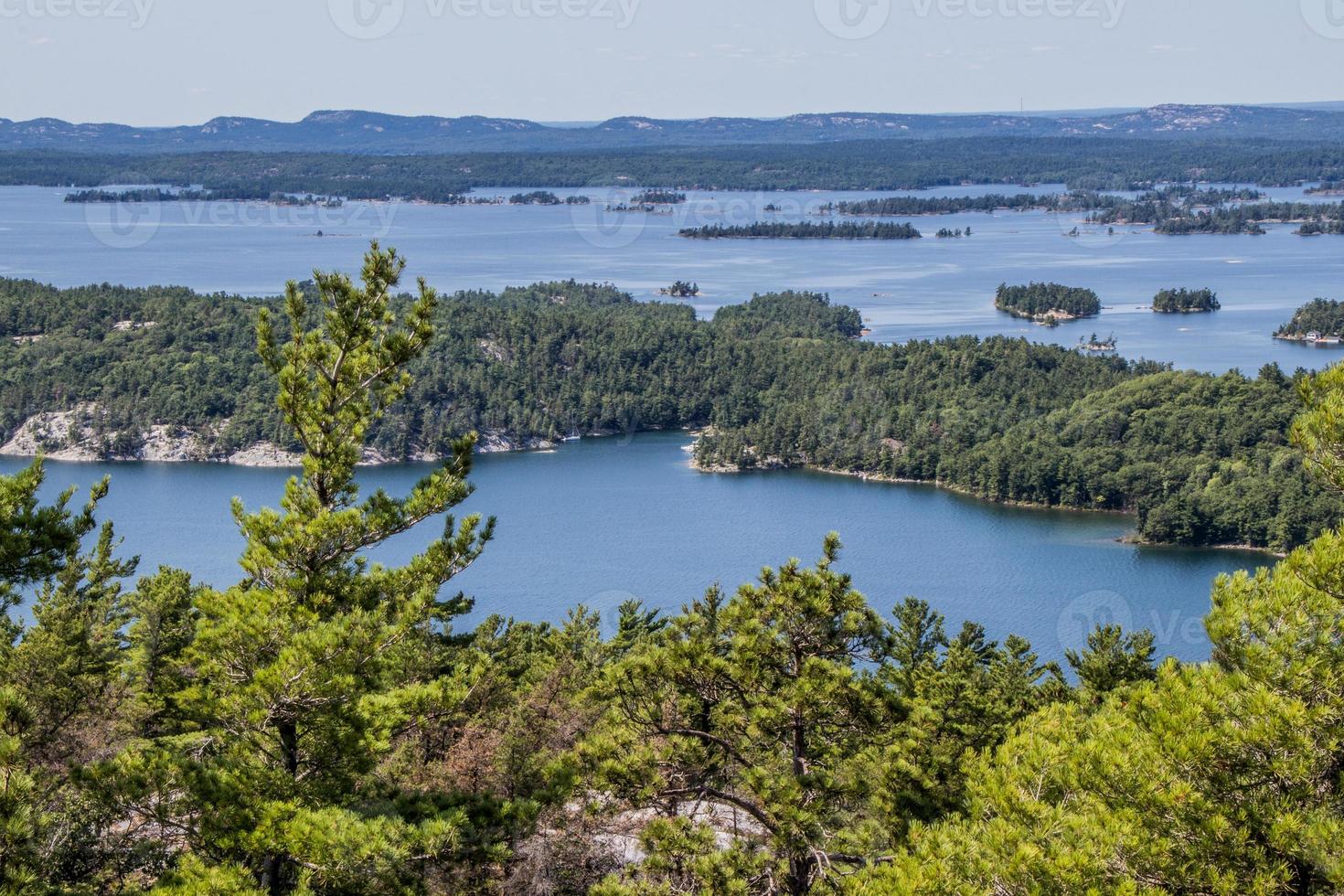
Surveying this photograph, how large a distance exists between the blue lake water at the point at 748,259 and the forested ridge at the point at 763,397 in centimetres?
1087

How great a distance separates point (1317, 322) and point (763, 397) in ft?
106

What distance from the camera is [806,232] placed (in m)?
136

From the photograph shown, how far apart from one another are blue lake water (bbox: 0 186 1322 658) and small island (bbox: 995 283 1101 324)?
163 centimetres

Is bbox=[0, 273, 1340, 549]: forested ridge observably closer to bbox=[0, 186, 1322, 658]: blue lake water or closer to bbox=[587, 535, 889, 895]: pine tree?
bbox=[0, 186, 1322, 658]: blue lake water

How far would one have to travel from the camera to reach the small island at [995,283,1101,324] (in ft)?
283

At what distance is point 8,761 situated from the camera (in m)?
7.25

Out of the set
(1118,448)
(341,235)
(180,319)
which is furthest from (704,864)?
(341,235)

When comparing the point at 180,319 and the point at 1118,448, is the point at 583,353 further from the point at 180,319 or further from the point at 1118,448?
the point at 1118,448

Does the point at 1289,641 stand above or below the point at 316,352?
below

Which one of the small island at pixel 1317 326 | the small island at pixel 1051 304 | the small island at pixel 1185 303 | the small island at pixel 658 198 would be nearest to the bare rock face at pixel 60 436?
the small island at pixel 1051 304

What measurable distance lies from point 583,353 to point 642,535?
28964 millimetres

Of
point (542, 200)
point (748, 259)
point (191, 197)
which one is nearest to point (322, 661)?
point (748, 259)

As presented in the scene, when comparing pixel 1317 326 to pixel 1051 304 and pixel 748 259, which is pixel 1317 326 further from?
pixel 748 259

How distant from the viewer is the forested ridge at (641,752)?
6680 mm
